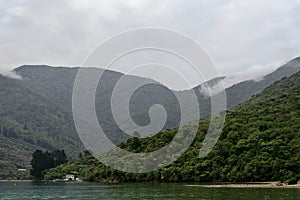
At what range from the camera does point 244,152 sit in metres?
105

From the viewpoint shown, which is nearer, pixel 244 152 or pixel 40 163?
pixel 244 152

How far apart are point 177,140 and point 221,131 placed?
45.1 feet

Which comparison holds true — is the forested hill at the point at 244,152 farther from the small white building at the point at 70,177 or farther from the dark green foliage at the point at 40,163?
the dark green foliage at the point at 40,163

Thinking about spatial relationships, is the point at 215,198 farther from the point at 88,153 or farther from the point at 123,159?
the point at 88,153

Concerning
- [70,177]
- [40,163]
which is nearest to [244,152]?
[70,177]

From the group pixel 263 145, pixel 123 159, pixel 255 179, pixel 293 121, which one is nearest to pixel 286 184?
pixel 255 179

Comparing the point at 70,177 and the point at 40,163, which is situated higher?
the point at 40,163

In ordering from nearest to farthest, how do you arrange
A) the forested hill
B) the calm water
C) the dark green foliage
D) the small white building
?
the calm water < the forested hill < the small white building < the dark green foliage

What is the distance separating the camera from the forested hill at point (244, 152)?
9562cm

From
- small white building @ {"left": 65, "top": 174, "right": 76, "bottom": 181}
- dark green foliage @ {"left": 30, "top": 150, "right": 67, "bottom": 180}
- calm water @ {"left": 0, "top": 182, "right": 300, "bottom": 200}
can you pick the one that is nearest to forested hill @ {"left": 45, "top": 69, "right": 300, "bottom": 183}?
small white building @ {"left": 65, "top": 174, "right": 76, "bottom": 181}

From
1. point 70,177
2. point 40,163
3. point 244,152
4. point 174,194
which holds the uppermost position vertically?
point 40,163

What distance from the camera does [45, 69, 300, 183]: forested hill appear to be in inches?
3765

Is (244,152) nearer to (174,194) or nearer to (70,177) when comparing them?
(174,194)

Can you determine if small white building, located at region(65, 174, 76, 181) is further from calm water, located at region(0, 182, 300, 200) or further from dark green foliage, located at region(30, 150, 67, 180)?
calm water, located at region(0, 182, 300, 200)
